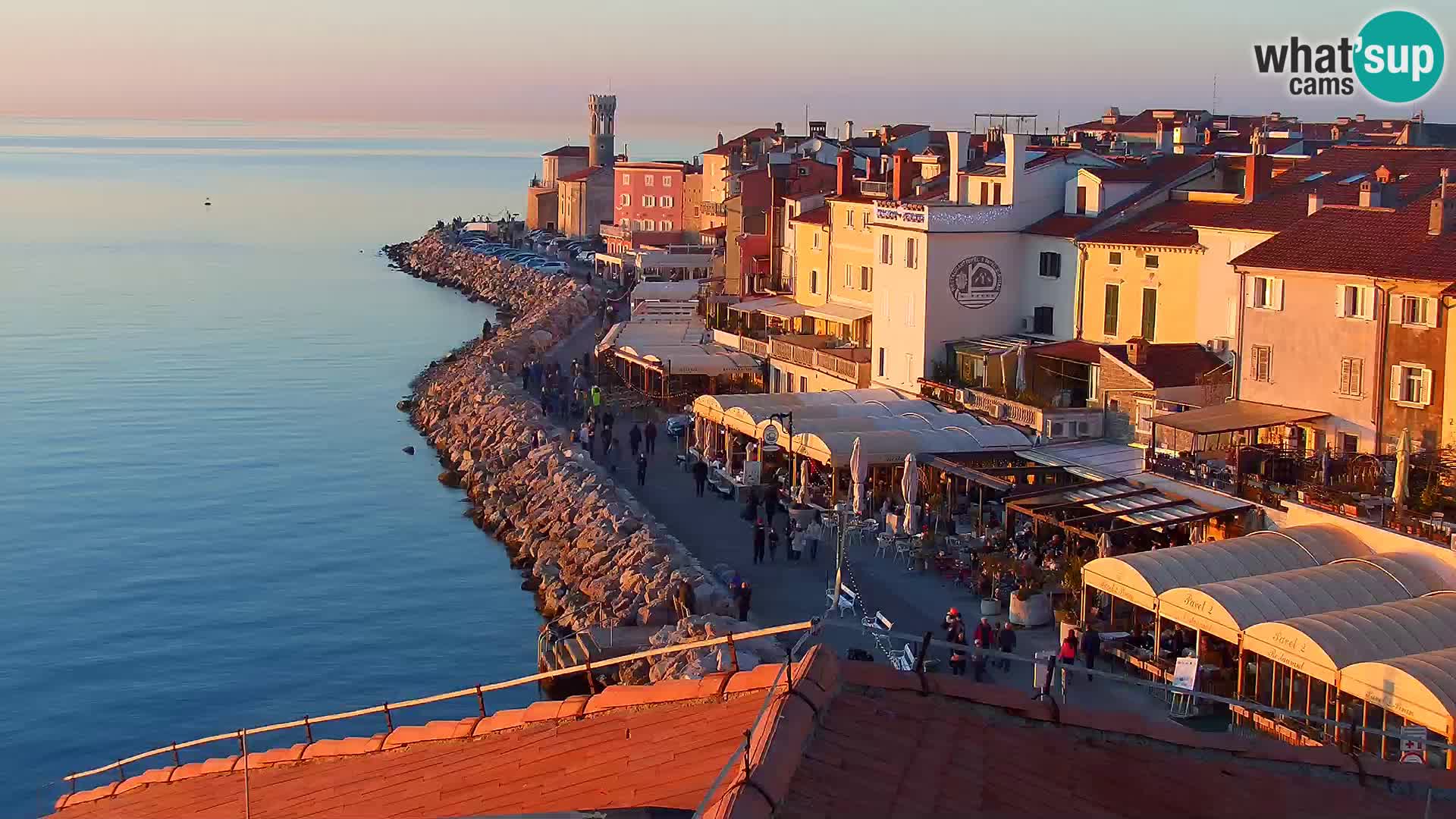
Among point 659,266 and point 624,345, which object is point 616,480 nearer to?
point 624,345

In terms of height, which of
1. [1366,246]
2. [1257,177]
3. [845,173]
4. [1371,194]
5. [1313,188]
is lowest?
[1366,246]

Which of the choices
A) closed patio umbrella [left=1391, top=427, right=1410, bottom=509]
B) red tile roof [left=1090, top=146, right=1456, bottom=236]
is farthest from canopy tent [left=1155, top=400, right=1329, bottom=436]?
closed patio umbrella [left=1391, top=427, right=1410, bottom=509]

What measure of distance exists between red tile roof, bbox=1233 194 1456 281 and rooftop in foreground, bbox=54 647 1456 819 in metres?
16.4

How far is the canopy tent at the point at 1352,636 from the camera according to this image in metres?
16.4

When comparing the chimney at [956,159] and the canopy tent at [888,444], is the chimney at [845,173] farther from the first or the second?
the canopy tent at [888,444]

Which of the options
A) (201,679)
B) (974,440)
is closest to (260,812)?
(201,679)

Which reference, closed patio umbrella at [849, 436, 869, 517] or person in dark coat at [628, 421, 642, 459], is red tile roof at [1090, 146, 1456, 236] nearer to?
closed patio umbrella at [849, 436, 869, 517]

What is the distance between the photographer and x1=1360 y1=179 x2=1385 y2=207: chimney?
26844 mm

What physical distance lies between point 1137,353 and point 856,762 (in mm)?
22814

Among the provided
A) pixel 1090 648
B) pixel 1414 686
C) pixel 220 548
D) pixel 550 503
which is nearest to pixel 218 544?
pixel 220 548

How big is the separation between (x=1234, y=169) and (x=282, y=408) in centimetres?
3220

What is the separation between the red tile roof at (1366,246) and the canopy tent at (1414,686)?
8891 millimetres

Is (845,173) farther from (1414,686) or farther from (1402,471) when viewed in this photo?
(1414,686)

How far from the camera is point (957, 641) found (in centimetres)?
1994
